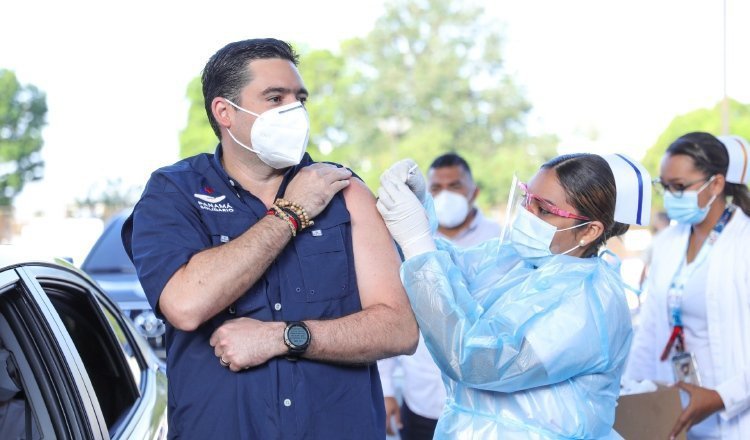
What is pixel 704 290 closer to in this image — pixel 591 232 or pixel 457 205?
pixel 591 232

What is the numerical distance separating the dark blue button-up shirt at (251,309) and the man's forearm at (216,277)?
5cm

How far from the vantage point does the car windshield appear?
7191 mm

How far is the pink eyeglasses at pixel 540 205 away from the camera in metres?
2.65

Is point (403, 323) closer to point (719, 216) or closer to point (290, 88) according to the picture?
point (290, 88)

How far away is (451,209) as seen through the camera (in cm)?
503

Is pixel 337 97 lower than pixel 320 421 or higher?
lower

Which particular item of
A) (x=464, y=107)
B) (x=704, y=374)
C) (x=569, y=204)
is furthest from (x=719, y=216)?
(x=464, y=107)

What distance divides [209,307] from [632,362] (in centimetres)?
267

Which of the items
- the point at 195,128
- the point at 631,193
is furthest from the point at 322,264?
the point at 195,128

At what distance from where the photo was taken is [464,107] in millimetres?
46844

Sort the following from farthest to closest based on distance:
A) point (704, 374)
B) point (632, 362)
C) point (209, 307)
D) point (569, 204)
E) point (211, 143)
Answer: point (211, 143) < point (632, 362) < point (704, 374) < point (569, 204) < point (209, 307)

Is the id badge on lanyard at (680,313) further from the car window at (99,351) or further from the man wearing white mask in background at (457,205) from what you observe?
the car window at (99,351)

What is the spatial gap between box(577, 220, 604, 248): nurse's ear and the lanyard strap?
4.61 ft

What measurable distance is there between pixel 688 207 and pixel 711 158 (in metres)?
0.25
